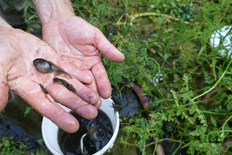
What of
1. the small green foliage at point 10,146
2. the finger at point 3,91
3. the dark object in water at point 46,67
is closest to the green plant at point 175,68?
the dark object in water at point 46,67

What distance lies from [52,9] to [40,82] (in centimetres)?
151

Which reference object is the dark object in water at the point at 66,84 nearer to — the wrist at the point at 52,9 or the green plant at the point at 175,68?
the green plant at the point at 175,68

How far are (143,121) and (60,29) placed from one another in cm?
204

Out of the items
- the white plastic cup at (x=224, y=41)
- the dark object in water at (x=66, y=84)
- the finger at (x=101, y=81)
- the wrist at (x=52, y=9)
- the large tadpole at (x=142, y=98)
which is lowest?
the large tadpole at (x=142, y=98)

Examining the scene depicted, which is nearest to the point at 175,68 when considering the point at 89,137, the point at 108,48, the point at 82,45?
the point at 108,48

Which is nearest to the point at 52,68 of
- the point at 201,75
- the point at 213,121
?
the point at 213,121

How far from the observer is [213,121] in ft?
8.72

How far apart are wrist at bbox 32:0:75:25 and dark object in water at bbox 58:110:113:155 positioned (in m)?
1.88

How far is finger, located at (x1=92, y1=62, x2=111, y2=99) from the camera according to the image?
2139 mm

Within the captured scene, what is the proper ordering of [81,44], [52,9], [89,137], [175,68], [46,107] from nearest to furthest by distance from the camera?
[46,107] < [81,44] < [89,137] < [52,9] < [175,68]

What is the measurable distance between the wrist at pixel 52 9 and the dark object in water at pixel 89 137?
1.88 metres

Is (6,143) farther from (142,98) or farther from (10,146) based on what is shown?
(142,98)

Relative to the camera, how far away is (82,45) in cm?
242

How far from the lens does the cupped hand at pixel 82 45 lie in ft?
7.44
